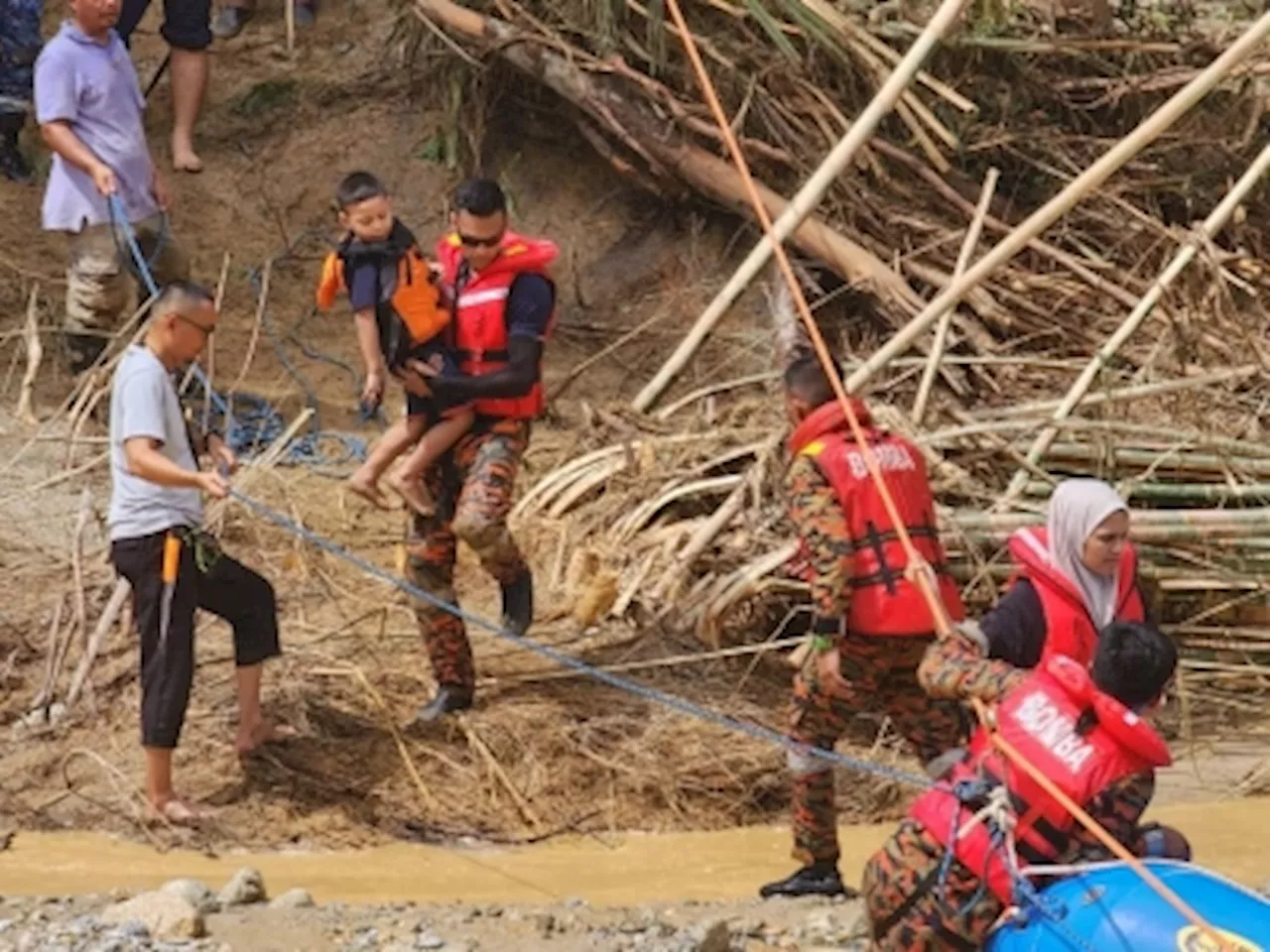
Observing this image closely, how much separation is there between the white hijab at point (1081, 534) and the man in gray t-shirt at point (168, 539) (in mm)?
2304

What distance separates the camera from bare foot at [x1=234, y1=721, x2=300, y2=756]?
7.81 meters

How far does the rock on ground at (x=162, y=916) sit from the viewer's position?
6039mm

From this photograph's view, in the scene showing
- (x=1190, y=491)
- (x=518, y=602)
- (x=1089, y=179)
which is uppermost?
(x=1089, y=179)

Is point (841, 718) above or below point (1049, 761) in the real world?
below

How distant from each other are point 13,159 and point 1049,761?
787 cm

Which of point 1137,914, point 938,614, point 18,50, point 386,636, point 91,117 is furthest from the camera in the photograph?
point 18,50

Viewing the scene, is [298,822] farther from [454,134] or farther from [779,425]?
[454,134]

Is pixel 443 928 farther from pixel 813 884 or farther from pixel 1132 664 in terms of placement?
pixel 1132 664

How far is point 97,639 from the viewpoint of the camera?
8219mm

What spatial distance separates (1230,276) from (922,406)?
2.02 meters

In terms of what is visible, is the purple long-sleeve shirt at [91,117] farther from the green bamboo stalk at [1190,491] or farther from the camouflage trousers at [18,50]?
the green bamboo stalk at [1190,491]

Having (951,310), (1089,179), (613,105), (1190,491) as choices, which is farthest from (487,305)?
(613,105)

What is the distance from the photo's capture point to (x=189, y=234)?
1191 centimetres

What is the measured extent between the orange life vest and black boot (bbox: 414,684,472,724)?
111 centimetres
